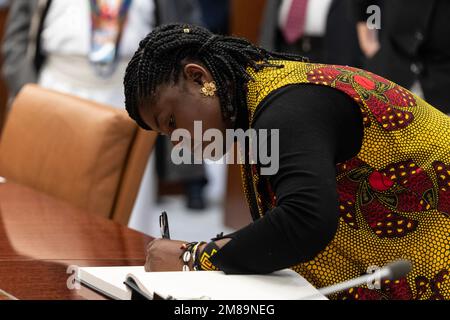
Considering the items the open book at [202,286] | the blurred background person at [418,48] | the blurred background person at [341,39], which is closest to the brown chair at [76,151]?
the open book at [202,286]

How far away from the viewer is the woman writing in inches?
59.5

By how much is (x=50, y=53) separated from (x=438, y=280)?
2223 millimetres

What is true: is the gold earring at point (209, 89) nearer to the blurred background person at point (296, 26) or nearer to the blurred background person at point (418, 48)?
the blurred background person at point (418, 48)

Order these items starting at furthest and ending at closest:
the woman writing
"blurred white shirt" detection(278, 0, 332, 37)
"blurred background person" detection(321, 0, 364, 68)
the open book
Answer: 1. "blurred white shirt" detection(278, 0, 332, 37)
2. "blurred background person" detection(321, 0, 364, 68)
3. the woman writing
4. the open book

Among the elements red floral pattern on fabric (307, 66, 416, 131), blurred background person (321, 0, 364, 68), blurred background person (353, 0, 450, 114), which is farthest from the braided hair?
blurred background person (321, 0, 364, 68)

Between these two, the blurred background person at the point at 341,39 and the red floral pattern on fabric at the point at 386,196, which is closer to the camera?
the red floral pattern on fabric at the point at 386,196

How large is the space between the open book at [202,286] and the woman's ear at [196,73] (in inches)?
12.9

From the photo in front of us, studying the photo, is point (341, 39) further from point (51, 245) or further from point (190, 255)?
point (190, 255)

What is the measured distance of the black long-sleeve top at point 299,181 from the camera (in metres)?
1.38

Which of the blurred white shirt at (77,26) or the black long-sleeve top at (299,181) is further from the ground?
the blurred white shirt at (77,26)

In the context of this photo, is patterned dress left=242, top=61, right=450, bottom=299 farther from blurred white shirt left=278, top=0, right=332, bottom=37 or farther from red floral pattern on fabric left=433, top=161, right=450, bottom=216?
blurred white shirt left=278, top=0, right=332, bottom=37

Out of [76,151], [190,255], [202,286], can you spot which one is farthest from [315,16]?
[202,286]

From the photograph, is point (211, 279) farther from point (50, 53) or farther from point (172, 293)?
point (50, 53)
